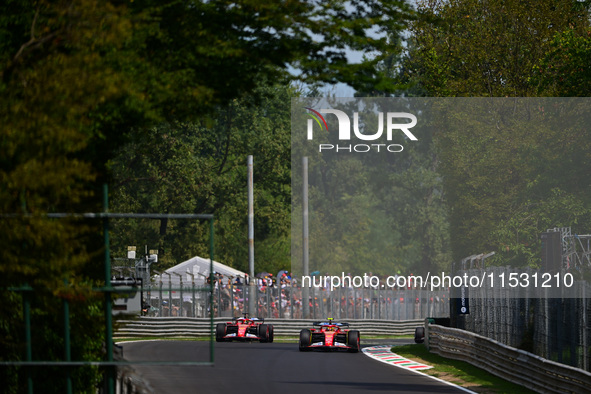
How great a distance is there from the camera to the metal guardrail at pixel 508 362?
1667cm

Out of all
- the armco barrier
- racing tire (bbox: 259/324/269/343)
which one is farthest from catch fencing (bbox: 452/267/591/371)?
the armco barrier

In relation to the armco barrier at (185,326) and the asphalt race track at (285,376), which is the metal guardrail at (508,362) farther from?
the armco barrier at (185,326)

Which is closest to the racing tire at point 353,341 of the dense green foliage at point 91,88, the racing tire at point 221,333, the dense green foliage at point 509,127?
the racing tire at point 221,333

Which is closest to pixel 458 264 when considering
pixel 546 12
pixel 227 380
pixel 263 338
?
pixel 546 12

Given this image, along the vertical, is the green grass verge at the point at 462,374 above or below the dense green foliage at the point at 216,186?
below

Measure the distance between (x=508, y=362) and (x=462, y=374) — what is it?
261 cm

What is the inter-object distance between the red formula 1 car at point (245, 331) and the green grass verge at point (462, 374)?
16.9 feet

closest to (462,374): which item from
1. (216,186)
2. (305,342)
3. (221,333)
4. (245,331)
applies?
(305,342)

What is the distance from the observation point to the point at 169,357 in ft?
33.7

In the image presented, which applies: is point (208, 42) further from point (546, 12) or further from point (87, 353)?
point (546, 12)

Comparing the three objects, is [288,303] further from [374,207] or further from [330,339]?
[374,207]

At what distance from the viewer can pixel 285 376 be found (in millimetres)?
22859

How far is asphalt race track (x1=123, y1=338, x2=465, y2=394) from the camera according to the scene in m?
20.0

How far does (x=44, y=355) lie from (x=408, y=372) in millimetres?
14098
